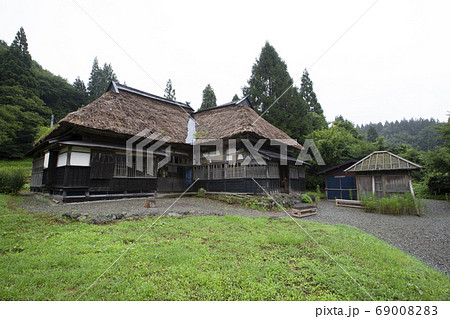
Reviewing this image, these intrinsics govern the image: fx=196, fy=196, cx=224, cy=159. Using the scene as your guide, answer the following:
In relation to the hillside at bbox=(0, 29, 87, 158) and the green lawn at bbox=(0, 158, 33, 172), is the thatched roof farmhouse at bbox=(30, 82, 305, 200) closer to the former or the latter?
the green lawn at bbox=(0, 158, 33, 172)

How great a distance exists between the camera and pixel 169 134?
38.6 feet

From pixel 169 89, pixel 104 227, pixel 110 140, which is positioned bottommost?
pixel 104 227

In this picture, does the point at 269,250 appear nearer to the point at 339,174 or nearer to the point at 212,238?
the point at 212,238

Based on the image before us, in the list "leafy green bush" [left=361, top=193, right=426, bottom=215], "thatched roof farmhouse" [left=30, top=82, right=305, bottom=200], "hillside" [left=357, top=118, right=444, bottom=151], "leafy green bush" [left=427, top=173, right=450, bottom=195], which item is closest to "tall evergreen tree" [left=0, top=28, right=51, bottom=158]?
"thatched roof farmhouse" [left=30, top=82, right=305, bottom=200]

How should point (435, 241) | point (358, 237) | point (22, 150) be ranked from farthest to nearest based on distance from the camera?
point (22, 150) → point (435, 241) → point (358, 237)

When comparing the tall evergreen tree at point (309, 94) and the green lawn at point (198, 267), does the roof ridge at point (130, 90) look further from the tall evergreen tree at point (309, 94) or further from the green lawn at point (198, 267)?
the tall evergreen tree at point (309, 94)

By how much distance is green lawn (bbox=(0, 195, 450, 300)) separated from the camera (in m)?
2.31

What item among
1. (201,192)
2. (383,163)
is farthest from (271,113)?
(201,192)

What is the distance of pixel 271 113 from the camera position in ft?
63.5

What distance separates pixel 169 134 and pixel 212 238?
28.5 feet

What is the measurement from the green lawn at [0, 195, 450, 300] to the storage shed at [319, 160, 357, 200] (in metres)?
10.0

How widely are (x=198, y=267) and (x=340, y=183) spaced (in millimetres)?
13658
